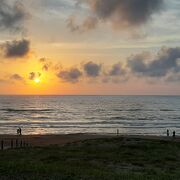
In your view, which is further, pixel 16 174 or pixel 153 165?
pixel 153 165

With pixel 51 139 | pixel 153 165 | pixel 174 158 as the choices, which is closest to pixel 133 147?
pixel 174 158

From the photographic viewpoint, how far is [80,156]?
2559 cm

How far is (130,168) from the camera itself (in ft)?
69.0

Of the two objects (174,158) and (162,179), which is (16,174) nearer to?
(162,179)

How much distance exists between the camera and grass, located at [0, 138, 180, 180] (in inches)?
638

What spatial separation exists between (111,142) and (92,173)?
1750cm

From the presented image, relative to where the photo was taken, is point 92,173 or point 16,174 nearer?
point 16,174

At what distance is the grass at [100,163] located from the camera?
638 inches

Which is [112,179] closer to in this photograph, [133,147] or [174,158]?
[174,158]

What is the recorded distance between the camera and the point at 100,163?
74.5 ft

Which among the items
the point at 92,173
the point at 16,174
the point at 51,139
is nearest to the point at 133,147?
Answer: the point at 92,173

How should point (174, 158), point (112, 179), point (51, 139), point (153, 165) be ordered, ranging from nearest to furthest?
point (112, 179), point (153, 165), point (174, 158), point (51, 139)

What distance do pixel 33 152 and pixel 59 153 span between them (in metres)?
2.17

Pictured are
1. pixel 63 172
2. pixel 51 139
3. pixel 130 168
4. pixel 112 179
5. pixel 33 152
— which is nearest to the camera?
pixel 112 179
